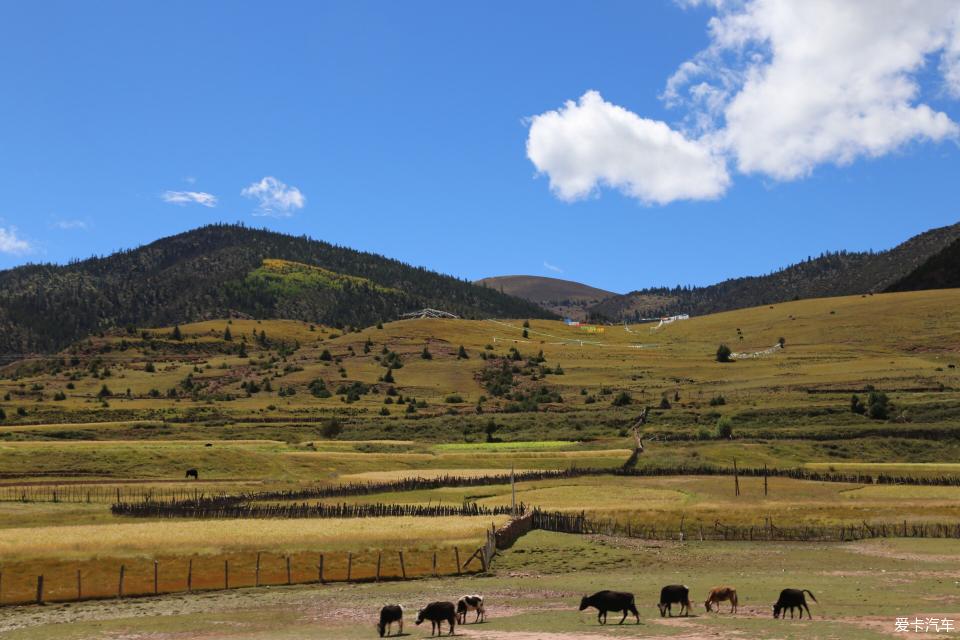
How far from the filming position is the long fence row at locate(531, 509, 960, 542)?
5350 cm

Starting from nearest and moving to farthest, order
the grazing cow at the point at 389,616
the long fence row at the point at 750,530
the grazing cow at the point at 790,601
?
the grazing cow at the point at 790,601
the grazing cow at the point at 389,616
the long fence row at the point at 750,530

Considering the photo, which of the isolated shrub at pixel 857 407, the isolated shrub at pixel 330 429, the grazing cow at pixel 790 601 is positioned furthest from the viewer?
the isolated shrub at pixel 330 429

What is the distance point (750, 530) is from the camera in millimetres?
54312

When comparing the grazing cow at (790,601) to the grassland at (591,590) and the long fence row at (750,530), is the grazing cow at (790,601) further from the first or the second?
the long fence row at (750,530)

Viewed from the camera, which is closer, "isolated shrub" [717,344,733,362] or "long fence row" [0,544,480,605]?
"long fence row" [0,544,480,605]

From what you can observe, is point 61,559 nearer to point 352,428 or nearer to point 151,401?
point 352,428

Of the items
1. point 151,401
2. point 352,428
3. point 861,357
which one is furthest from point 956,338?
point 151,401

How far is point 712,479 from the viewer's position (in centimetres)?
8012

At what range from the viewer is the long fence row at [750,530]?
5350cm

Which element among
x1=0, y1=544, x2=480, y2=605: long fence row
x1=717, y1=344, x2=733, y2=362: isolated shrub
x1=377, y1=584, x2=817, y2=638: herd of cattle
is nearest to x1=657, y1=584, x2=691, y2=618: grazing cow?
x1=377, y1=584, x2=817, y2=638: herd of cattle

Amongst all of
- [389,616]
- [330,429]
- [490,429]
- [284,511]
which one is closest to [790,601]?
[389,616]

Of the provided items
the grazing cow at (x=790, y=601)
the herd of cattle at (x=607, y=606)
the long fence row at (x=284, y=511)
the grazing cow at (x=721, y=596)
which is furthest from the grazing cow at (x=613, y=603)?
the long fence row at (x=284, y=511)

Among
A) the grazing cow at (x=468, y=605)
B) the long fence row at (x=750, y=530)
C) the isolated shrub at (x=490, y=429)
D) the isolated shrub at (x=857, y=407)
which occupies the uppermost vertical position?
the isolated shrub at (x=857, y=407)

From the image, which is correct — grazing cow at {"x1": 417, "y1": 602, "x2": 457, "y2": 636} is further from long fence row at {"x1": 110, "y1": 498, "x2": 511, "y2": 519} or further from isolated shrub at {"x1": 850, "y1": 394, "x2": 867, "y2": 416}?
isolated shrub at {"x1": 850, "y1": 394, "x2": 867, "y2": 416}
